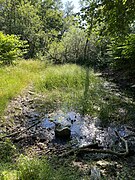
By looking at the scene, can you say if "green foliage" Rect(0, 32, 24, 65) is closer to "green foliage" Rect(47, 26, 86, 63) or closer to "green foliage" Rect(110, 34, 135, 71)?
"green foliage" Rect(110, 34, 135, 71)

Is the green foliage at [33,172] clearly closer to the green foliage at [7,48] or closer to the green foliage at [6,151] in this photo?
the green foliage at [6,151]

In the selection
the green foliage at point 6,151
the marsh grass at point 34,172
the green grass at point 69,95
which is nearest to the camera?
the marsh grass at point 34,172

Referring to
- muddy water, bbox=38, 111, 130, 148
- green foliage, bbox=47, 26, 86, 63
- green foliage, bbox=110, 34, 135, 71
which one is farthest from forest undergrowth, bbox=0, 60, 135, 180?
green foliage, bbox=47, 26, 86, 63

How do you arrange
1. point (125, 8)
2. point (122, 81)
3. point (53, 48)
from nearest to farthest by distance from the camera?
point (125, 8) < point (122, 81) < point (53, 48)

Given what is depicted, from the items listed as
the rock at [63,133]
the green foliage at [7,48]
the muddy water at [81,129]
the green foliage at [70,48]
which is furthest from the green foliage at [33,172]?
the green foliage at [70,48]

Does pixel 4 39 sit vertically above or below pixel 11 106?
above

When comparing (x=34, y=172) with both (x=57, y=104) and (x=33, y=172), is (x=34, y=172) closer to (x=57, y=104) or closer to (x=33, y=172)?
(x=33, y=172)

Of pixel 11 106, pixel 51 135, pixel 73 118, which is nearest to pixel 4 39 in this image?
pixel 11 106

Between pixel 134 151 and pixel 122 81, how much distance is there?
1026cm

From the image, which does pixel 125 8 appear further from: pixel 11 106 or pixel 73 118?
pixel 11 106

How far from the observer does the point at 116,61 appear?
18000mm

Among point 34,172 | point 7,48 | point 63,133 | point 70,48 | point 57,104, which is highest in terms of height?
point 7,48

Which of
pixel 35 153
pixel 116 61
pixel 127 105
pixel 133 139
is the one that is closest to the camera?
pixel 35 153

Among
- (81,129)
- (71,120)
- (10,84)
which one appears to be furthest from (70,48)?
(81,129)
